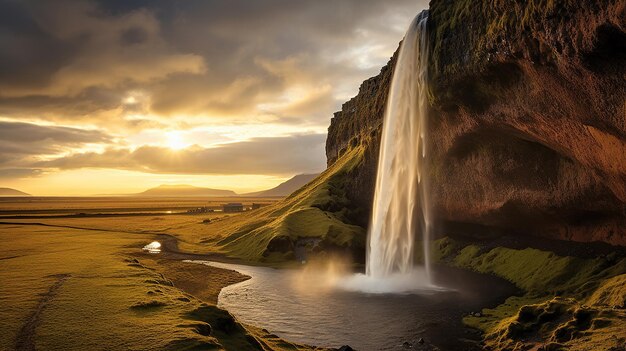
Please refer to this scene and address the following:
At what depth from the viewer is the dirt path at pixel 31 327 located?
61.1 ft

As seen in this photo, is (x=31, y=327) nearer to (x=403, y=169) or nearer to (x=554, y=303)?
(x=554, y=303)

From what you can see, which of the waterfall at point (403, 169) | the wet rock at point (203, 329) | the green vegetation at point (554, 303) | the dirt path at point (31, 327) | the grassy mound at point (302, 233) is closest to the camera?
the dirt path at point (31, 327)

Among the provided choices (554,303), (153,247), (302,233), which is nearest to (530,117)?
(554,303)

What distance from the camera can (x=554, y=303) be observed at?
79.3 ft

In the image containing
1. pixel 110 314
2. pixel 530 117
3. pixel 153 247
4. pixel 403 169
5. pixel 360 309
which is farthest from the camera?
pixel 153 247

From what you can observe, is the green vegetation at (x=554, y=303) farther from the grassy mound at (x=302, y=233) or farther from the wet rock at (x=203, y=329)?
the grassy mound at (x=302, y=233)

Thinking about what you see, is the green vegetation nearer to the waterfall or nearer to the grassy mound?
the waterfall

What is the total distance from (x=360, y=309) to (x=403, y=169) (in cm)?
2659

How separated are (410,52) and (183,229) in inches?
2915

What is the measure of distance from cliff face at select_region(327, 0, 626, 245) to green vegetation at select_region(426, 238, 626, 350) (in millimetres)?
3947

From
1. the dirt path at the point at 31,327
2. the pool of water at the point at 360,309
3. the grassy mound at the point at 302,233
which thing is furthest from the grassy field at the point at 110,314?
the grassy mound at the point at 302,233

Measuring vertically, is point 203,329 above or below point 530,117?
below

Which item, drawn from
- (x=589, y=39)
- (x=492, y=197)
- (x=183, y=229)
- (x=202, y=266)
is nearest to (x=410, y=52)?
(x=492, y=197)

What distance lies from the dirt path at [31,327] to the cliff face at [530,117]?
31.5 meters
